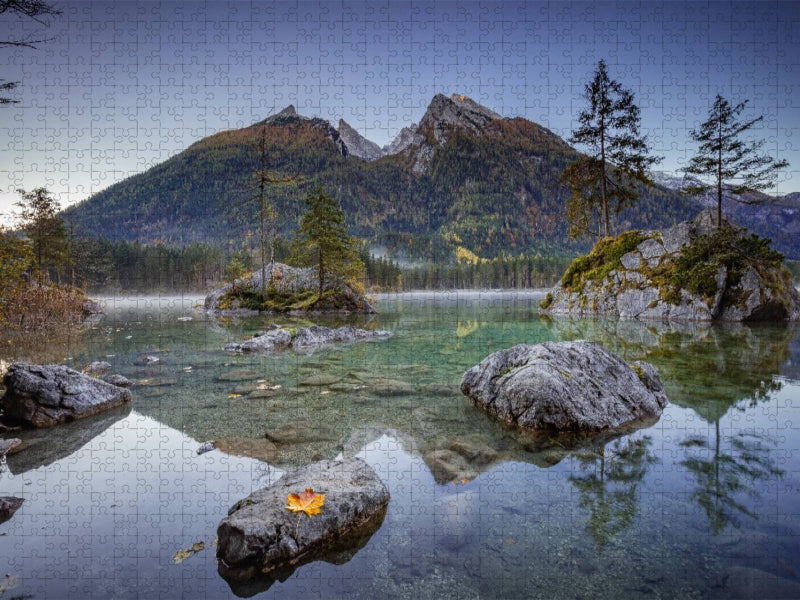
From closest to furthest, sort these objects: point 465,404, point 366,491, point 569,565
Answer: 1. point 569,565
2. point 366,491
3. point 465,404

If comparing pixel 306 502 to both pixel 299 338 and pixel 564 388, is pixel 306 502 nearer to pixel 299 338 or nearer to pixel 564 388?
pixel 564 388

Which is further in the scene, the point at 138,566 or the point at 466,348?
the point at 466,348

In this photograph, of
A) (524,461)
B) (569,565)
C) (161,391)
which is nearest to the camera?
(569,565)

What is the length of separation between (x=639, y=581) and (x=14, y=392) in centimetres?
991

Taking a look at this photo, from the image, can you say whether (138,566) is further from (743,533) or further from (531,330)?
(531,330)

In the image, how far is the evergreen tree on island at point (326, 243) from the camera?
118ft

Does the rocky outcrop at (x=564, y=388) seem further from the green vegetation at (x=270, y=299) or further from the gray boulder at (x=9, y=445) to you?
the green vegetation at (x=270, y=299)

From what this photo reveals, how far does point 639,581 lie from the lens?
11.2 ft

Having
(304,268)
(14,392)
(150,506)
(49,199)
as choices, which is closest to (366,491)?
(150,506)

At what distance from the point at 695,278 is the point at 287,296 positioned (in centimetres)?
3123

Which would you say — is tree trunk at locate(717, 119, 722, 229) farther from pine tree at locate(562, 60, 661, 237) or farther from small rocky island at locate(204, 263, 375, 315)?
small rocky island at locate(204, 263, 375, 315)

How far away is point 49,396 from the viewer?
7.77 metres

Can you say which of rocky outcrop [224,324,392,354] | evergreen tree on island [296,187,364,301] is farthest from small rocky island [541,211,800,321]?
evergreen tree on island [296,187,364,301]

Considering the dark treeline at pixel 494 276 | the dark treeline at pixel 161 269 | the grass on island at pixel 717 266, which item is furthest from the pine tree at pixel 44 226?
the dark treeline at pixel 494 276
